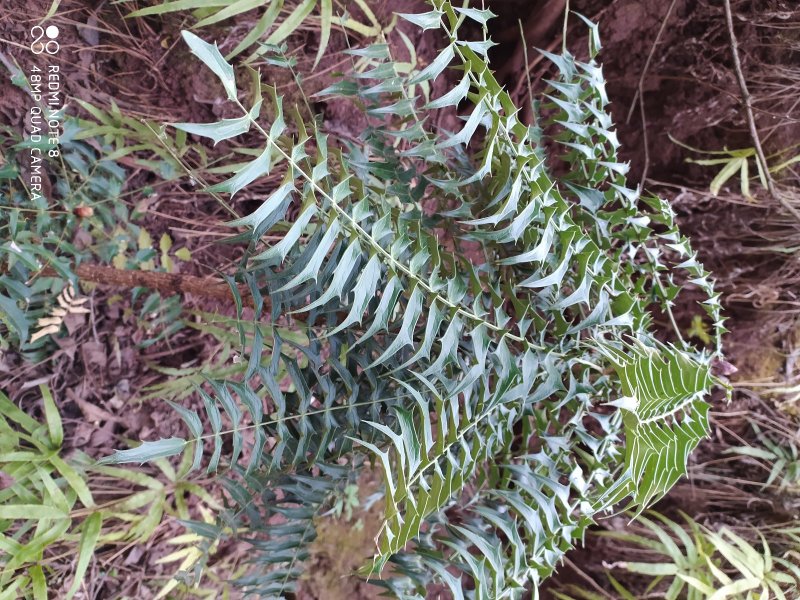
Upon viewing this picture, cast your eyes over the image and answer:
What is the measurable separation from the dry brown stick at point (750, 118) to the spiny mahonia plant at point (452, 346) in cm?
49

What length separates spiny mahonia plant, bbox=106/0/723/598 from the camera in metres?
0.48

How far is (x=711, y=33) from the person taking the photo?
106 cm

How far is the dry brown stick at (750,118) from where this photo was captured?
100 cm

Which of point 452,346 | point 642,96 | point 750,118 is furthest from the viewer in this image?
point 642,96

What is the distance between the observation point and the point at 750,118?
105 centimetres

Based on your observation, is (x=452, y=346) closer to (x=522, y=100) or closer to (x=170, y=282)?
(x=170, y=282)

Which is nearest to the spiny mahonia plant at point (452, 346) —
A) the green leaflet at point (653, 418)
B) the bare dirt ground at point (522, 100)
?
the green leaflet at point (653, 418)

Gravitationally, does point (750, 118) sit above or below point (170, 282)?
below

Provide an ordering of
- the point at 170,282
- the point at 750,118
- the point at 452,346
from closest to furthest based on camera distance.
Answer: the point at 452,346 < the point at 170,282 < the point at 750,118

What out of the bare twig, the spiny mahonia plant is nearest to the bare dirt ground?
the bare twig

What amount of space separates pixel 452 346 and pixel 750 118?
0.95 metres

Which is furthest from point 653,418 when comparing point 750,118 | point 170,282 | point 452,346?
point 750,118

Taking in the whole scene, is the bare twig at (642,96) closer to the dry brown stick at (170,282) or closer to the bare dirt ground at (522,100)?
the bare dirt ground at (522,100)

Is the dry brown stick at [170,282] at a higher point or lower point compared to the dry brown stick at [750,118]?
higher
